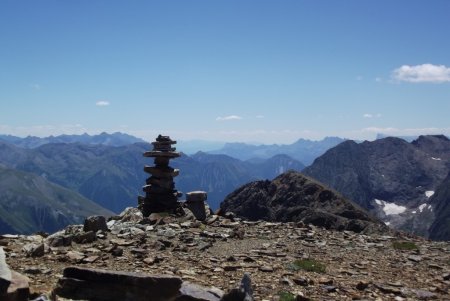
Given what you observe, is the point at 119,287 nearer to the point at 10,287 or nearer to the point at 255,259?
Result: the point at 10,287

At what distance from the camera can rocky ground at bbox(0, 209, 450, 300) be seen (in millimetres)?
14734

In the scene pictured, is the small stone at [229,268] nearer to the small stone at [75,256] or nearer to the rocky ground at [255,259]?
the rocky ground at [255,259]

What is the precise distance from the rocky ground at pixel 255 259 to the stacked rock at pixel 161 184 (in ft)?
28.9

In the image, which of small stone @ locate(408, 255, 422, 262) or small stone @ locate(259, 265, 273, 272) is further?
small stone @ locate(408, 255, 422, 262)

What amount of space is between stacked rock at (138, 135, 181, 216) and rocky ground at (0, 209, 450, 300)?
8.81 metres

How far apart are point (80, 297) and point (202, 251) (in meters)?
8.90

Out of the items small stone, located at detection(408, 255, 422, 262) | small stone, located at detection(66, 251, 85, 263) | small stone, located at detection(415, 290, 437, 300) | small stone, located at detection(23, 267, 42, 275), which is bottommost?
small stone, located at detection(408, 255, 422, 262)

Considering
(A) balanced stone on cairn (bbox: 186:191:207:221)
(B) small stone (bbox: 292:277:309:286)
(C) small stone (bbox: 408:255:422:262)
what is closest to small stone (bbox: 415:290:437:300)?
(B) small stone (bbox: 292:277:309:286)

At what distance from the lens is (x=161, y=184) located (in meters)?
36.1

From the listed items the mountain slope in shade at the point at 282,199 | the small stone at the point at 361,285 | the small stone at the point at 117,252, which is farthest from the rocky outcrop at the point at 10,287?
the mountain slope in shade at the point at 282,199

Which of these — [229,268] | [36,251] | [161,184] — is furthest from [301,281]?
[161,184]

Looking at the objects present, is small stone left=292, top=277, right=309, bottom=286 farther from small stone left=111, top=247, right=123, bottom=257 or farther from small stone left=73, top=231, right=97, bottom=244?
small stone left=73, top=231, right=97, bottom=244

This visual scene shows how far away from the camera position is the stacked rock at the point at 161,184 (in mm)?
35594

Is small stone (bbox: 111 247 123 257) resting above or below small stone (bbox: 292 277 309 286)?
above
